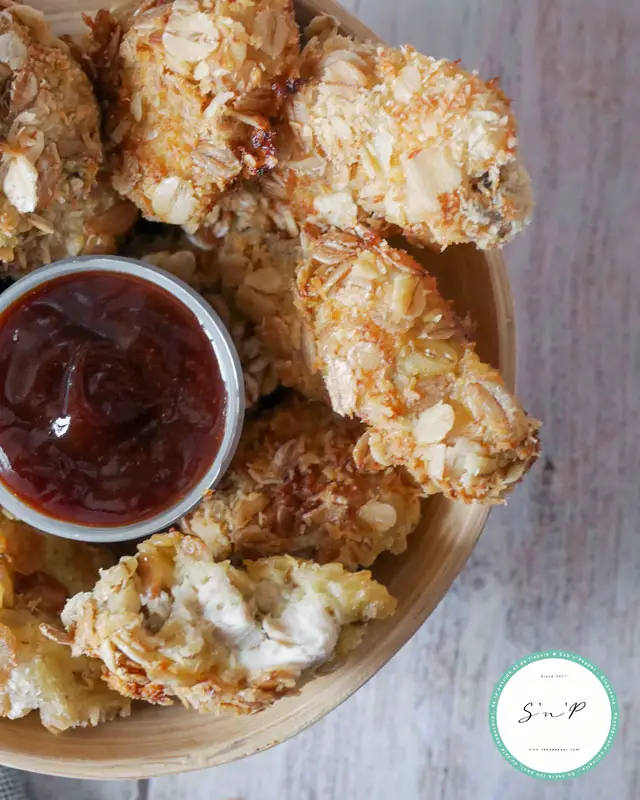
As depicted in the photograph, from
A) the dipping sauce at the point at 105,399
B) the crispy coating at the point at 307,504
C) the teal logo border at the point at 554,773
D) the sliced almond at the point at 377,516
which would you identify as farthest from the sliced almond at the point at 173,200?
the teal logo border at the point at 554,773

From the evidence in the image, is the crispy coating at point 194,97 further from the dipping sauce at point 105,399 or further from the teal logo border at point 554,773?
the teal logo border at point 554,773

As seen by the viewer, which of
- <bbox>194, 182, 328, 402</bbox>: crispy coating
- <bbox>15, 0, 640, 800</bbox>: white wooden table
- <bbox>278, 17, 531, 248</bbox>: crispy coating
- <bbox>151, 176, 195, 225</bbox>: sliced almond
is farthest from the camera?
<bbox>15, 0, 640, 800</bbox>: white wooden table

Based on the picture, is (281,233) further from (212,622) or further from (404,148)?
(212,622)

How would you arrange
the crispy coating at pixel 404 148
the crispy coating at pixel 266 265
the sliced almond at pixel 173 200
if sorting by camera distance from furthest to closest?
the crispy coating at pixel 266 265
the sliced almond at pixel 173 200
the crispy coating at pixel 404 148

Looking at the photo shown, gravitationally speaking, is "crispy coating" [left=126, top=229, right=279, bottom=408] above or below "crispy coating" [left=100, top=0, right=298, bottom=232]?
below

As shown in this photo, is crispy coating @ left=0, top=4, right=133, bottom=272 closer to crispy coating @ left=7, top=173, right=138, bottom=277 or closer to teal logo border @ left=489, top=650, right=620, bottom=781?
crispy coating @ left=7, top=173, right=138, bottom=277

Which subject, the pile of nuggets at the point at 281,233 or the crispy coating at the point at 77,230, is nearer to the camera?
the pile of nuggets at the point at 281,233

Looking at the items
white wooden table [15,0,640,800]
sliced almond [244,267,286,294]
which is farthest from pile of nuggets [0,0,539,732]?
white wooden table [15,0,640,800]
